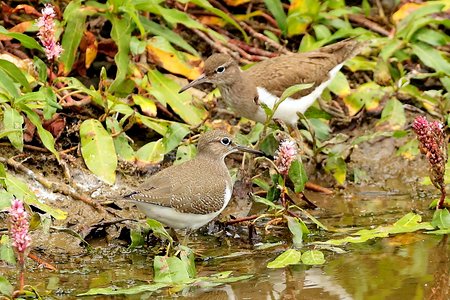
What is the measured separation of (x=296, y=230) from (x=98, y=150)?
1975 mm

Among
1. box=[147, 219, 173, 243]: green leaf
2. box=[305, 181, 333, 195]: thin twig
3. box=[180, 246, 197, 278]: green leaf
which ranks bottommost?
box=[305, 181, 333, 195]: thin twig

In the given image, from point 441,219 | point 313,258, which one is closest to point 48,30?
point 313,258

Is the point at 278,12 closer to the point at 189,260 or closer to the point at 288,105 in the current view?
the point at 288,105

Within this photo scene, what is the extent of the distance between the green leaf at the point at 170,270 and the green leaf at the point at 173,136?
81.2 inches

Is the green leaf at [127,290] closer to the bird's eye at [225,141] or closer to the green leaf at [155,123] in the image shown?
the bird's eye at [225,141]

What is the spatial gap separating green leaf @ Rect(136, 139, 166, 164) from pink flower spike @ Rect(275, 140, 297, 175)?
1391mm

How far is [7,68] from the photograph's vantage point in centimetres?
813

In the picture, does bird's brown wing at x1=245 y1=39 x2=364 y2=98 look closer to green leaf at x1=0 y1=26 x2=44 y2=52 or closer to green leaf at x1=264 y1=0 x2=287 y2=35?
green leaf at x1=264 y1=0 x2=287 y2=35

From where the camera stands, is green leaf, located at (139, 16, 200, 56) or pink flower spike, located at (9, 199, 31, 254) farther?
green leaf, located at (139, 16, 200, 56)

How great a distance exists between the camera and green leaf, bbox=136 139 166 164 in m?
8.46

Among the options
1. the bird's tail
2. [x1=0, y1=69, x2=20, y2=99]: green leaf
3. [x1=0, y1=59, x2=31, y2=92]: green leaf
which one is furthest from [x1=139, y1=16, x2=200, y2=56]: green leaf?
[x1=0, y1=69, x2=20, y2=99]: green leaf

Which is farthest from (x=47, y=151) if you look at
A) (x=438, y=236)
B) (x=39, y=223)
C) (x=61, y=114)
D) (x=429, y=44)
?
(x=429, y=44)

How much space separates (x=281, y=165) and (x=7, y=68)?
239 centimetres

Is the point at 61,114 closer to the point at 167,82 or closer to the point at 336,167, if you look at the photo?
the point at 167,82
